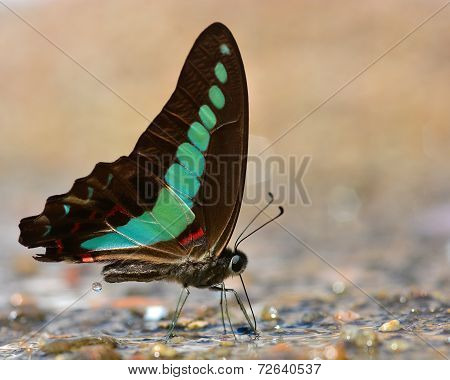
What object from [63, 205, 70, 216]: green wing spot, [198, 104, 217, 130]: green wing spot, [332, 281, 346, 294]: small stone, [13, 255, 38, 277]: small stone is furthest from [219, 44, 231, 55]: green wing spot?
[13, 255, 38, 277]: small stone

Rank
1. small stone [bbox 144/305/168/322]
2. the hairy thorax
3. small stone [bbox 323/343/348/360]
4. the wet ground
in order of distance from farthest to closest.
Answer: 1. small stone [bbox 144/305/168/322]
2. the hairy thorax
3. the wet ground
4. small stone [bbox 323/343/348/360]

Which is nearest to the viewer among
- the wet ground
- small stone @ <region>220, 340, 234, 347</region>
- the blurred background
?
the wet ground

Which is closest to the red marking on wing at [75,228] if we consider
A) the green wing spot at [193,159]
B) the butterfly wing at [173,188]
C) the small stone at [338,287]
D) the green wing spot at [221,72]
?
the butterfly wing at [173,188]

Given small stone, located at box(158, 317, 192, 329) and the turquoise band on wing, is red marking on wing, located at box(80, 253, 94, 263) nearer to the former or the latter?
the turquoise band on wing

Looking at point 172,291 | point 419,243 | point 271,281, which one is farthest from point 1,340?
point 419,243

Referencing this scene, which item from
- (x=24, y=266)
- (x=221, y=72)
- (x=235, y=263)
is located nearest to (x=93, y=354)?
(x=235, y=263)

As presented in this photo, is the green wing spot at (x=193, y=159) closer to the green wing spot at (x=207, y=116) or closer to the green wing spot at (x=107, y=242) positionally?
the green wing spot at (x=207, y=116)
